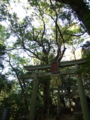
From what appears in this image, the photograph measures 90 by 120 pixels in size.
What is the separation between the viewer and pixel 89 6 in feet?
17.4

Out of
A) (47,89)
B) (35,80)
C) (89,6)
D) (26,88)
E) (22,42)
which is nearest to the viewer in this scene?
(89,6)

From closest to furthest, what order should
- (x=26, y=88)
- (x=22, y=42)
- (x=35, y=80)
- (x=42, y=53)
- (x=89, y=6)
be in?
(x=89, y=6), (x=35, y=80), (x=26, y=88), (x=22, y=42), (x=42, y=53)

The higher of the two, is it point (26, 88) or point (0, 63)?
point (0, 63)

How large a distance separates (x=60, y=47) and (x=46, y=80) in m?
3.82

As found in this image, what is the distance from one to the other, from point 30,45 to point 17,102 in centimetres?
608

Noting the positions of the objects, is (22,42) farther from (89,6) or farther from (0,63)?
(89,6)

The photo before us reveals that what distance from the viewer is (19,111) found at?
614cm

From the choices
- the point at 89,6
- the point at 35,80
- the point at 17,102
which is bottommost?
the point at 17,102

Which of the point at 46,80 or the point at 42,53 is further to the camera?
the point at 42,53

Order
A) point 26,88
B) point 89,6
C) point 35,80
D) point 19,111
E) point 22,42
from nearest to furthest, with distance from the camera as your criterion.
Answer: point 89,6 → point 19,111 → point 35,80 → point 26,88 → point 22,42

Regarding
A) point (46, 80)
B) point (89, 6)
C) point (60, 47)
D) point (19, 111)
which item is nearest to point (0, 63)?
point (19, 111)

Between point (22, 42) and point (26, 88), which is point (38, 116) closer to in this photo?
point (26, 88)

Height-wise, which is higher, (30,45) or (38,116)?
(30,45)

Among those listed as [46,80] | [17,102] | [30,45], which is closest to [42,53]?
[30,45]
